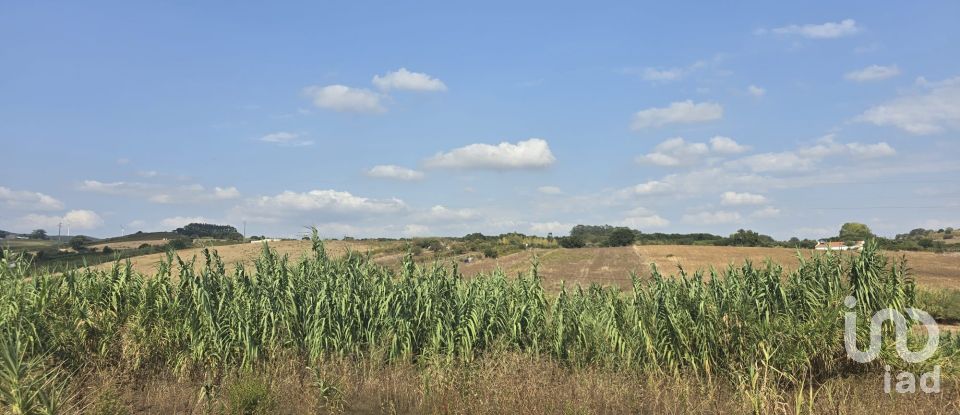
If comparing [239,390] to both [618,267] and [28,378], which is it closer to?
[28,378]

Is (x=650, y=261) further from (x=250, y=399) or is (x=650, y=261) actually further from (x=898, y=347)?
(x=250, y=399)

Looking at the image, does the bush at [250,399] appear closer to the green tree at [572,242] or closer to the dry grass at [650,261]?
the dry grass at [650,261]

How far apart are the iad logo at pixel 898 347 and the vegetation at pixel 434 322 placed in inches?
4.9

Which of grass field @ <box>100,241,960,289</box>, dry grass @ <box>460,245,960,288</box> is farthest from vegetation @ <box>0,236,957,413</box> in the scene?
dry grass @ <box>460,245,960,288</box>

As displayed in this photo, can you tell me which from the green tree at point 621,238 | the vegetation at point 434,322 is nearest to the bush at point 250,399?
the vegetation at point 434,322

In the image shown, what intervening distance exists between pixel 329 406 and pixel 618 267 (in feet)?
134

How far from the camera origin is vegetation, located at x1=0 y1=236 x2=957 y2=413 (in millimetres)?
8258

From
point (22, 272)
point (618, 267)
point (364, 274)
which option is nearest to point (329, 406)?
point (364, 274)

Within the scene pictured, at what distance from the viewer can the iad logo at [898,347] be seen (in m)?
7.85

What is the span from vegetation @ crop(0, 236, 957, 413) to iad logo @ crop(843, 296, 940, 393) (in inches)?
4.9

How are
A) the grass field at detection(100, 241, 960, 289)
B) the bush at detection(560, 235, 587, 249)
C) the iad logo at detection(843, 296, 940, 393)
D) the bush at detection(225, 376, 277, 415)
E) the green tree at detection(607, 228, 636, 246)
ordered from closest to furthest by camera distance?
1. the bush at detection(225, 376, 277, 415)
2. the iad logo at detection(843, 296, 940, 393)
3. the grass field at detection(100, 241, 960, 289)
4. the bush at detection(560, 235, 587, 249)
5. the green tree at detection(607, 228, 636, 246)

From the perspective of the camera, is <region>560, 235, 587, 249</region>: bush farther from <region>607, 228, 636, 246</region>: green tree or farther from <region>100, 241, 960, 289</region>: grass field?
<region>100, 241, 960, 289</region>: grass field

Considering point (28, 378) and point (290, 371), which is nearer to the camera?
point (28, 378)

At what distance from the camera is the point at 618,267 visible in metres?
45.7
